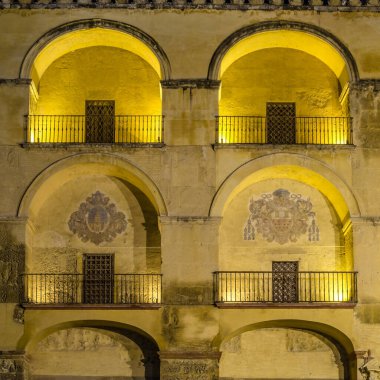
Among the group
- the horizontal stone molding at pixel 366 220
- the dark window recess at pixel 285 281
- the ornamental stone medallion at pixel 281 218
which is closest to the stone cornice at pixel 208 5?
the ornamental stone medallion at pixel 281 218

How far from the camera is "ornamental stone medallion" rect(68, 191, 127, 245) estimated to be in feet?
104

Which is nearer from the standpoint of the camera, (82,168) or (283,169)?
(283,169)

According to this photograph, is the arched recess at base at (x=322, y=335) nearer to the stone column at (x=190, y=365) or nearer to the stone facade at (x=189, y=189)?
the stone facade at (x=189, y=189)

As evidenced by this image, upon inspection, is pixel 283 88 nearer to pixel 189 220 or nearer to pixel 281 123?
pixel 281 123

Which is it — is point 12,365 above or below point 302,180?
below

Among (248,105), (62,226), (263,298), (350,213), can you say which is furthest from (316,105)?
(62,226)

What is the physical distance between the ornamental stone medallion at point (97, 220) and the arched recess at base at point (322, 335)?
15.9 ft

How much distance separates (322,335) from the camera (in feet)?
102

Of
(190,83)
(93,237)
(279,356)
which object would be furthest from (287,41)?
(279,356)

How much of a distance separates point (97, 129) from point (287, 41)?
21.3ft

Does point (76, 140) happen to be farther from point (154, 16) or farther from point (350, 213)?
point (350, 213)

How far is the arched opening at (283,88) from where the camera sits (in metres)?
31.3

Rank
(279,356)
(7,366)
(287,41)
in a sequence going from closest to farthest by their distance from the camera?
1. (7,366)
2. (279,356)
3. (287,41)

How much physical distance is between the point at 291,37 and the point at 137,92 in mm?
5091
